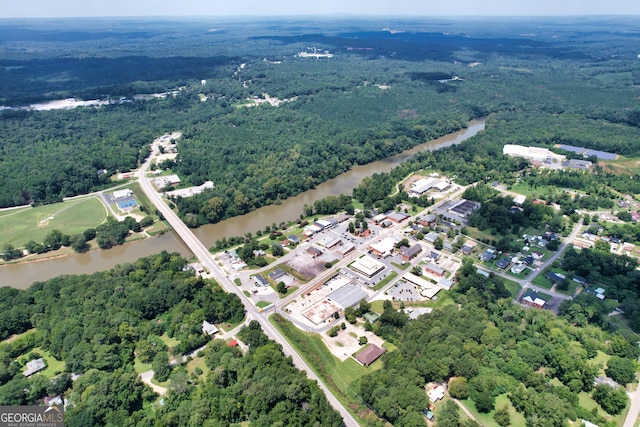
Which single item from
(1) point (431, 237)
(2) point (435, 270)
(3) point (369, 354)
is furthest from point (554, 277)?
(3) point (369, 354)

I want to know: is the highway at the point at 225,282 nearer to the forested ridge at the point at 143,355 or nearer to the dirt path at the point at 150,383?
the forested ridge at the point at 143,355

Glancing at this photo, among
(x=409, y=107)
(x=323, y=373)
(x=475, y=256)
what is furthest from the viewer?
(x=409, y=107)

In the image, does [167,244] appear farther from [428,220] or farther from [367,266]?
[428,220]

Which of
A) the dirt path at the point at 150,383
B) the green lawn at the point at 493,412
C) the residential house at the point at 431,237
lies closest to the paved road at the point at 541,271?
the residential house at the point at 431,237

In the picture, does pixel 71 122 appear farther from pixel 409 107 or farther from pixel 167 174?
pixel 409 107

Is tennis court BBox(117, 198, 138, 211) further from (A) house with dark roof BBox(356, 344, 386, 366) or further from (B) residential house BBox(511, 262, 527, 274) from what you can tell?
(B) residential house BBox(511, 262, 527, 274)

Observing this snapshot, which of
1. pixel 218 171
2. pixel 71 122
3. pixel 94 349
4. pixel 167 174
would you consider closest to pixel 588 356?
pixel 94 349

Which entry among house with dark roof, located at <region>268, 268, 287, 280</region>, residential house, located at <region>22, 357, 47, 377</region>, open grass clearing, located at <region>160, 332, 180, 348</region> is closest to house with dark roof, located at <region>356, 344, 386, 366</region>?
house with dark roof, located at <region>268, 268, 287, 280</region>
